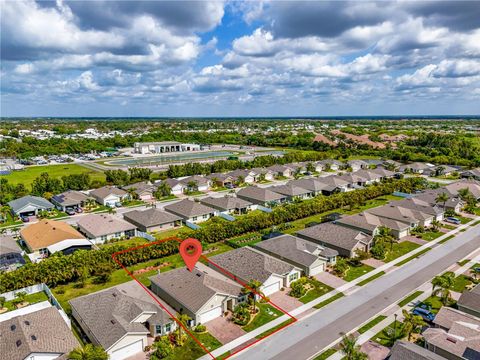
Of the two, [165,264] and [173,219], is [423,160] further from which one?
[165,264]

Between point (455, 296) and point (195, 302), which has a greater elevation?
point (195, 302)

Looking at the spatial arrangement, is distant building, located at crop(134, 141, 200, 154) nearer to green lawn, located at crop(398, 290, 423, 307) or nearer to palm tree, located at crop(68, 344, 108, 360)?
green lawn, located at crop(398, 290, 423, 307)

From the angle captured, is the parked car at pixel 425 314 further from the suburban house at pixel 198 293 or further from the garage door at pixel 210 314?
the garage door at pixel 210 314

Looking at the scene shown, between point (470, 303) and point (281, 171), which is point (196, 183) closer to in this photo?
point (281, 171)

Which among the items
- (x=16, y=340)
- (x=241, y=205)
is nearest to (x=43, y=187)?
(x=241, y=205)

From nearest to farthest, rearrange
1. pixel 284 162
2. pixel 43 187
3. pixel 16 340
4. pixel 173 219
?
pixel 16 340 < pixel 173 219 < pixel 43 187 < pixel 284 162

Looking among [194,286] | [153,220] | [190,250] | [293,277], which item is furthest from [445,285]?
[153,220]
